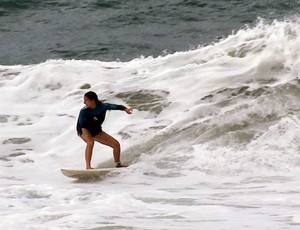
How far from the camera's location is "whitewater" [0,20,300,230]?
812 cm

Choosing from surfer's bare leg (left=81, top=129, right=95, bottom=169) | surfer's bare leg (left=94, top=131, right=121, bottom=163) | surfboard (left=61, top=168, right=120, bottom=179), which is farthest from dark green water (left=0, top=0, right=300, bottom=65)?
surfboard (left=61, top=168, right=120, bottom=179)

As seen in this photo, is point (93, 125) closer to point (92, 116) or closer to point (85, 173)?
point (92, 116)

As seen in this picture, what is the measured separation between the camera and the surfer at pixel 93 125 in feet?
36.0

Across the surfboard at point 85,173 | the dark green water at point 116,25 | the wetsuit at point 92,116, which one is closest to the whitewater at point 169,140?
the surfboard at point 85,173

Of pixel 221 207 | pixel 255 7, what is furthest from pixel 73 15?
pixel 221 207

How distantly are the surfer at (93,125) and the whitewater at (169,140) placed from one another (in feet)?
1.21

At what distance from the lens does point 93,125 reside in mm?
11117

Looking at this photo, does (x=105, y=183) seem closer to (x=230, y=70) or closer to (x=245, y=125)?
(x=245, y=125)

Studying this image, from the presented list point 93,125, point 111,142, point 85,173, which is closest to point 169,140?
point 111,142

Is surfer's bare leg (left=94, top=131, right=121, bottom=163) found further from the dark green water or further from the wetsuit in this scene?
the dark green water

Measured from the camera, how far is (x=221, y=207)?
830 cm

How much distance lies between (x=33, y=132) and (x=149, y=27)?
741cm

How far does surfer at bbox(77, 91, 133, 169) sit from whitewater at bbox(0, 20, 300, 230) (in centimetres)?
37

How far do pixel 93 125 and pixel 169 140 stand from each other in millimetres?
1261
